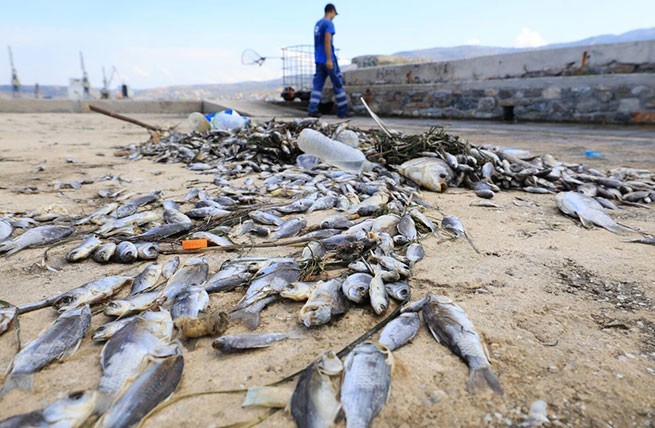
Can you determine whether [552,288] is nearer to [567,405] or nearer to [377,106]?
[567,405]

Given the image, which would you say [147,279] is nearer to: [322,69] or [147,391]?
[147,391]

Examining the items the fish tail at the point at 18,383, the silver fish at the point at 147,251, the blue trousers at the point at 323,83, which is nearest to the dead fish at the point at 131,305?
the fish tail at the point at 18,383

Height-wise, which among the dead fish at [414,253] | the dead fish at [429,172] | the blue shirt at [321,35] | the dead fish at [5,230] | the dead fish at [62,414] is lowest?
the dead fish at [62,414]

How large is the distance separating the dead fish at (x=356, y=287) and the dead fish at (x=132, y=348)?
0.72m

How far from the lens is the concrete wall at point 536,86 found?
25.9ft

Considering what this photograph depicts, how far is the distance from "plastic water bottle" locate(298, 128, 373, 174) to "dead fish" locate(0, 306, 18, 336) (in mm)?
3181

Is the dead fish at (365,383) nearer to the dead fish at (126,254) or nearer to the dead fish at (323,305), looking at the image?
the dead fish at (323,305)

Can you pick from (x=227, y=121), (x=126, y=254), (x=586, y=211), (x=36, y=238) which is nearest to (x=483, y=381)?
(x=126, y=254)

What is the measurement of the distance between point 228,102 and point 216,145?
34.2ft

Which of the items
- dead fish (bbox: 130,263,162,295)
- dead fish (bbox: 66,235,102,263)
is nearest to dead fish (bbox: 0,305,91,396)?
dead fish (bbox: 130,263,162,295)

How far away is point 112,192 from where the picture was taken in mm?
4012

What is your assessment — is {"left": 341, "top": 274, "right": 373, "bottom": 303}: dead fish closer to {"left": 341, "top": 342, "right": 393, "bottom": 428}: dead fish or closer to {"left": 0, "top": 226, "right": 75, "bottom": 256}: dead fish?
{"left": 341, "top": 342, "right": 393, "bottom": 428}: dead fish

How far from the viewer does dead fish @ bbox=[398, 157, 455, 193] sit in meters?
3.88

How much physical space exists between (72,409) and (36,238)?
187cm
